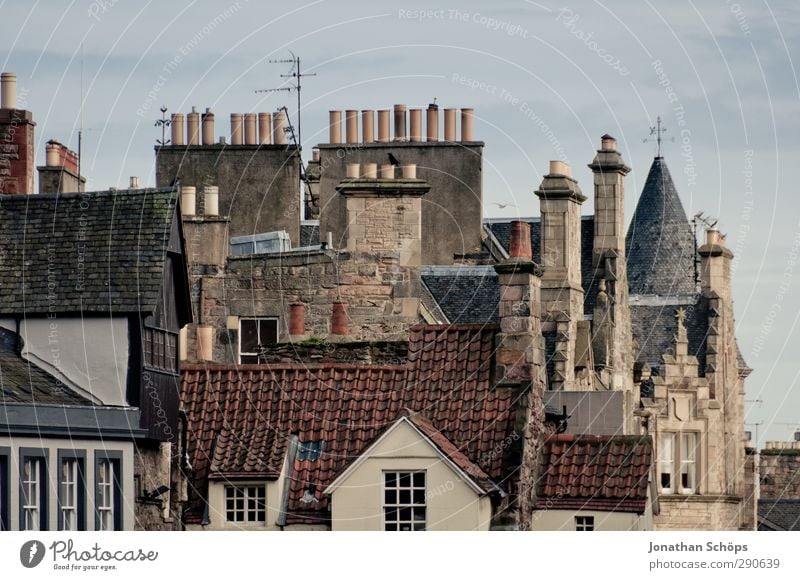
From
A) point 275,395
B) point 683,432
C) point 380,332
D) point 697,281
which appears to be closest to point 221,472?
point 275,395

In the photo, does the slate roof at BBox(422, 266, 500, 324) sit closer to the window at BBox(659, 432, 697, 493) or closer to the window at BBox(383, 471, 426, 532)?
the window at BBox(659, 432, 697, 493)

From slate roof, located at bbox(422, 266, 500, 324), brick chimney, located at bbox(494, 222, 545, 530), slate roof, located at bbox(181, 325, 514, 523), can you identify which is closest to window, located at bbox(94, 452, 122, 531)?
slate roof, located at bbox(181, 325, 514, 523)

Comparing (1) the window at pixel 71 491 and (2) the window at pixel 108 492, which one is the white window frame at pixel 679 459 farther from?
(1) the window at pixel 71 491

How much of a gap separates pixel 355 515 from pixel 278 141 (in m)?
19.7

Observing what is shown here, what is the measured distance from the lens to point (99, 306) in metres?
37.1

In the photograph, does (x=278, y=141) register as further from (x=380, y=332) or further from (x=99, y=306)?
(x=99, y=306)

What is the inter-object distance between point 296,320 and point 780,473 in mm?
28101

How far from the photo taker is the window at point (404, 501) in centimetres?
3753

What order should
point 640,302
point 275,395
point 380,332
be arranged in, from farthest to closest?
point 640,302 → point 380,332 → point 275,395

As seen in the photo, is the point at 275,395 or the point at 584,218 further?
the point at 584,218

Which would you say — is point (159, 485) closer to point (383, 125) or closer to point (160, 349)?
point (160, 349)

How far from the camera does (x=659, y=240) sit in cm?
6869

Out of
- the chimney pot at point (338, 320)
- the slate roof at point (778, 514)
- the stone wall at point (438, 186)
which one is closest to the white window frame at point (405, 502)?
the chimney pot at point (338, 320)

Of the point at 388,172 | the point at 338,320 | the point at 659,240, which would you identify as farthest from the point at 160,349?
the point at 659,240
